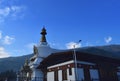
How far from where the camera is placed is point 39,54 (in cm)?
4028

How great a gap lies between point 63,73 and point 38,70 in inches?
341

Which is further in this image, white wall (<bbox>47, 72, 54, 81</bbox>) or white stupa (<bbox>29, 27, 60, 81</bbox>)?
white stupa (<bbox>29, 27, 60, 81</bbox>)

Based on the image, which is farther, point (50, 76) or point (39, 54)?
point (39, 54)

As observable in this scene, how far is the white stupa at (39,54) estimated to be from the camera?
37.5 metres

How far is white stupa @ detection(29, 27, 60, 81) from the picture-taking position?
123 ft

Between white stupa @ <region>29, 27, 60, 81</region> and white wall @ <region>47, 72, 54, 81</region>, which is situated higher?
white stupa @ <region>29, 27, 60, 81</region>

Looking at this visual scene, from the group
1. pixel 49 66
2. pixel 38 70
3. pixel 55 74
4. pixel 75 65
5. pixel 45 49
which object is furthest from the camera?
pixel 45 49

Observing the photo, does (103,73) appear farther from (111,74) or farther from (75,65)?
(75,65)

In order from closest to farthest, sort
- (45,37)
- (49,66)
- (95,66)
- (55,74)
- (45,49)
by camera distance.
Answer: (95,66), (55,74), (49,66), (45,49), (45,37)

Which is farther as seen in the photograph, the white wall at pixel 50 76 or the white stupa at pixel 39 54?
the white stupa at pixel 39 54

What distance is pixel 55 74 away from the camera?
3247cm

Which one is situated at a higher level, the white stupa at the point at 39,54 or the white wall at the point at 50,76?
the white stupa at the point at 39,54

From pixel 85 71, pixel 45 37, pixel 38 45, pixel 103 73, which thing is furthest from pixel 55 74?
pixel 45 37

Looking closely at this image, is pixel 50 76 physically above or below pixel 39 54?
below
